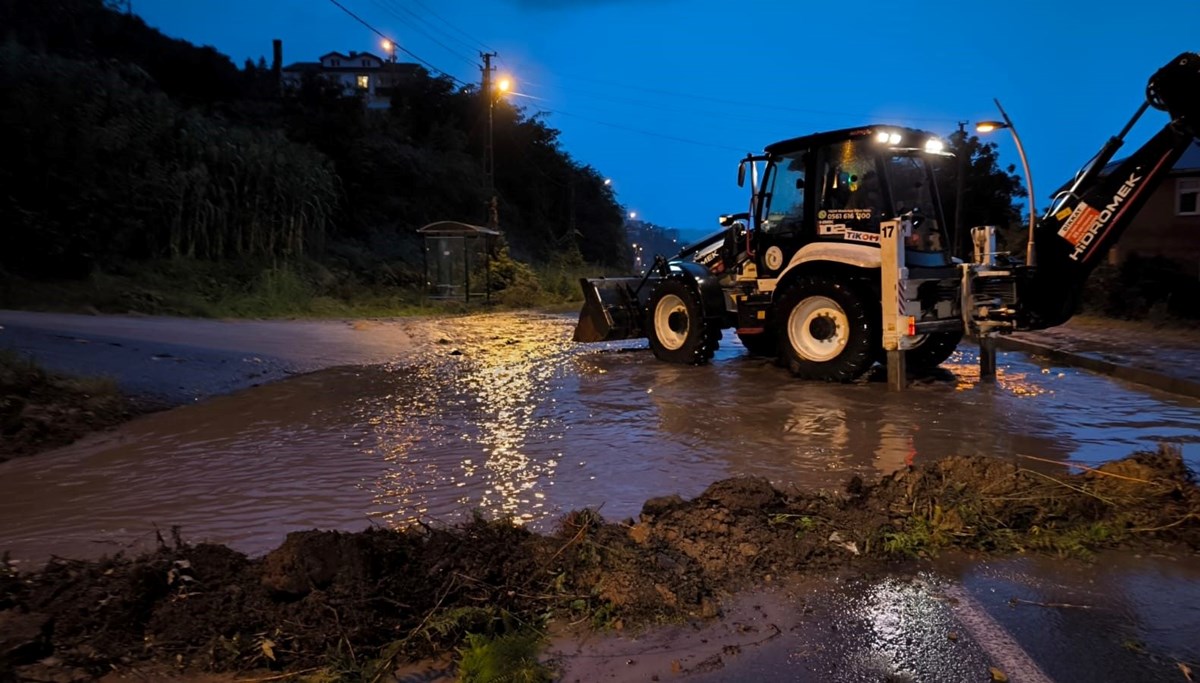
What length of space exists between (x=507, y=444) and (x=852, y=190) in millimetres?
6170

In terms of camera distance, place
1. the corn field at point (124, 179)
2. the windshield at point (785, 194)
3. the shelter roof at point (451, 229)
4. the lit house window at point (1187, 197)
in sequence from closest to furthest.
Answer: the windshield at point (785, 194) < the corn field at point (124, 179) < the shelter roof at point (451, 229) < the lit house window at point (1187, 197)

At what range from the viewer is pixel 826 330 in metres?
11.6

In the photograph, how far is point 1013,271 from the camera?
10430mm

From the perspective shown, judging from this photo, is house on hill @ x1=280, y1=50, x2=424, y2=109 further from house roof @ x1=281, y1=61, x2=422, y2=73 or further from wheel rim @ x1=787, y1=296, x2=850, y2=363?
wheel rim @ x1=787, y1=296, x2=850, y2=363

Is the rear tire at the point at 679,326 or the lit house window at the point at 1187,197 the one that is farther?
the lit house window at the point at 1187,197

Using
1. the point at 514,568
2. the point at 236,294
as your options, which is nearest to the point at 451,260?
the point at 236,294

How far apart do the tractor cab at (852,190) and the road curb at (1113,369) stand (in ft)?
10.0

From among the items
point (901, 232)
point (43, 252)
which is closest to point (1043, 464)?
point (901, 232)

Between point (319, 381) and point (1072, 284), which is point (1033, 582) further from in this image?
point (319, 381)

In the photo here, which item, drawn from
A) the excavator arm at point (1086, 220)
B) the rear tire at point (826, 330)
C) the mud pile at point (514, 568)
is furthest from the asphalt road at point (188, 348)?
the excavator arm at point (1086, 220)

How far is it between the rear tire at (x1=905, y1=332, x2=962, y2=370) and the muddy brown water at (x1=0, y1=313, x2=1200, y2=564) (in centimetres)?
45

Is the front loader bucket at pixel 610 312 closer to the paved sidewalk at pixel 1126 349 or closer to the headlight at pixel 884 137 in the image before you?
the headlight at pixel 884 137

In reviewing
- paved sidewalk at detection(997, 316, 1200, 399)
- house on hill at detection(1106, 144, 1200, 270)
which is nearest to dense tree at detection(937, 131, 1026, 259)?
house on hill at detection(1106, 144, 1200, 270)

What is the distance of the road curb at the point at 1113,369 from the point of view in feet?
35.0
